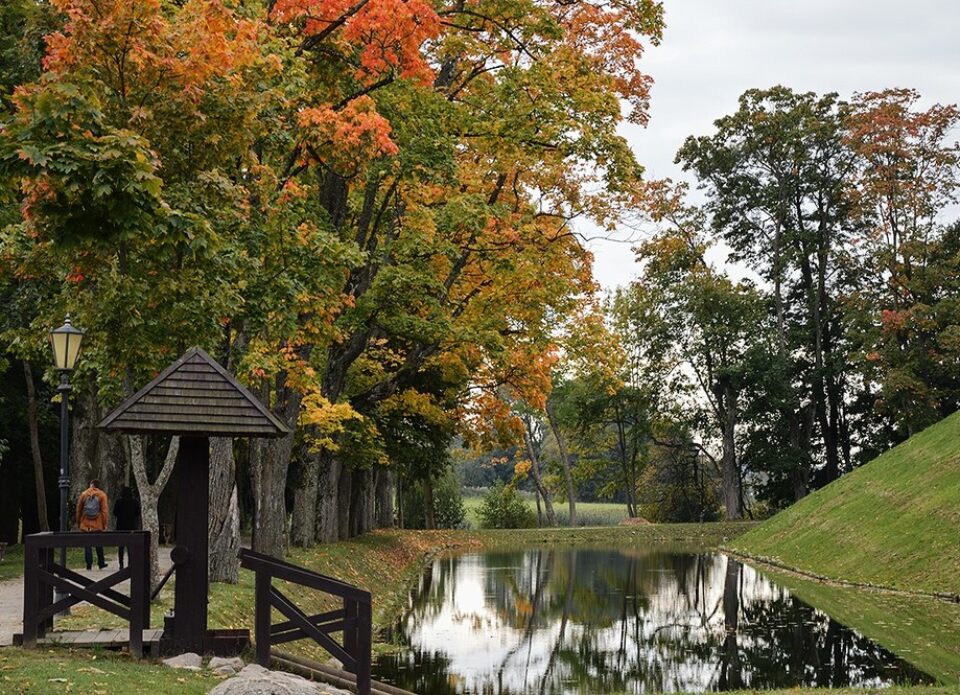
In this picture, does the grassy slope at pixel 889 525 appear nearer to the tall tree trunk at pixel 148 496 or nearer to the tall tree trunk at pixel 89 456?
the tall tree trunk at pixel 148 496

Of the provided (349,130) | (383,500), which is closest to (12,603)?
(349,130)

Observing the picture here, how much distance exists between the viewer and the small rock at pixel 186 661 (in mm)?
11991

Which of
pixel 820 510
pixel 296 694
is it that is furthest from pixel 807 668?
pixel 820 510

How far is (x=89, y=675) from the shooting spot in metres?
10.8

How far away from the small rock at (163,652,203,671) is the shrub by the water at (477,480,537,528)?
49.2 meters

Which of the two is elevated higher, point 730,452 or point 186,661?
point 730,452

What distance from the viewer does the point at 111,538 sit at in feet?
40.6

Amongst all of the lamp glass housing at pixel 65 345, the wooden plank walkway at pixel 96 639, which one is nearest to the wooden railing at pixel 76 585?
the wooden plank walkway at pixel 96 639

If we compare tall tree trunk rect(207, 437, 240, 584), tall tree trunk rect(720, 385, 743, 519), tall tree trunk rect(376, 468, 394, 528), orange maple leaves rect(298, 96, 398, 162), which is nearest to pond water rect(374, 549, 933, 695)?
tall tree trunk rect(207, 437, 240, 584)

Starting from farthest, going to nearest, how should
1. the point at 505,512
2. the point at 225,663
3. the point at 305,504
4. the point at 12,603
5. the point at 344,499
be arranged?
1. the point at 505,512
2. the point at 344,499
3. the point at 305,504
4. the point at 12,603
5. the point at 225,663

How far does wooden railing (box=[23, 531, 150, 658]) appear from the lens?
Answer: 12.2 metres

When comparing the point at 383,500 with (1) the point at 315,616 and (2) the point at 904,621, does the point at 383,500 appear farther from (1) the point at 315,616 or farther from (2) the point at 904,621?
(1) the point at 315,616

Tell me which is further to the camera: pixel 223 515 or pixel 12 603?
pixel 223 515

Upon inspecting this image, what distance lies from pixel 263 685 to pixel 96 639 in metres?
3.06
